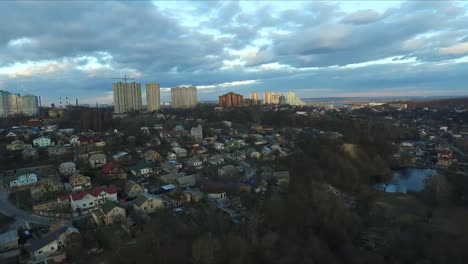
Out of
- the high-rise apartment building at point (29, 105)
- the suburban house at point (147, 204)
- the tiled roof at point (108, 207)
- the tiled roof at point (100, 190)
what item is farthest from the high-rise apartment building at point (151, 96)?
the tiled roof at point (108, 207)

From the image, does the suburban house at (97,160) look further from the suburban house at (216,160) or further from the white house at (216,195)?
the white house at (216,195)

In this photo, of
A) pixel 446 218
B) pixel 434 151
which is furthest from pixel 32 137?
pixel 434 151

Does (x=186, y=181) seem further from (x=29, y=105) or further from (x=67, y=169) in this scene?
(x=29, y=105)

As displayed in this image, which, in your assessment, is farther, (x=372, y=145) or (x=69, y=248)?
(x=372, y=145)

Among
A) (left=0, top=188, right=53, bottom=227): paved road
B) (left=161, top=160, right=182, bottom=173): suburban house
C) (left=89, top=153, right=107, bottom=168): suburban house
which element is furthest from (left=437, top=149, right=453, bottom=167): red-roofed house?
(left=0, top=188, right=53, bottom=227): paved road

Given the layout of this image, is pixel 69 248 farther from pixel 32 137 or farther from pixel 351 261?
pixel 32 137

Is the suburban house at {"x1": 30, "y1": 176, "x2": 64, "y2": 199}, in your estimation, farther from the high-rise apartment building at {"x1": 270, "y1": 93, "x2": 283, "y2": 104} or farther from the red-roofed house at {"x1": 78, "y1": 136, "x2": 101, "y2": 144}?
the high-rise apartment building at {"x1": 270, "y1": 93, "x2": 283, "y2": 104}
